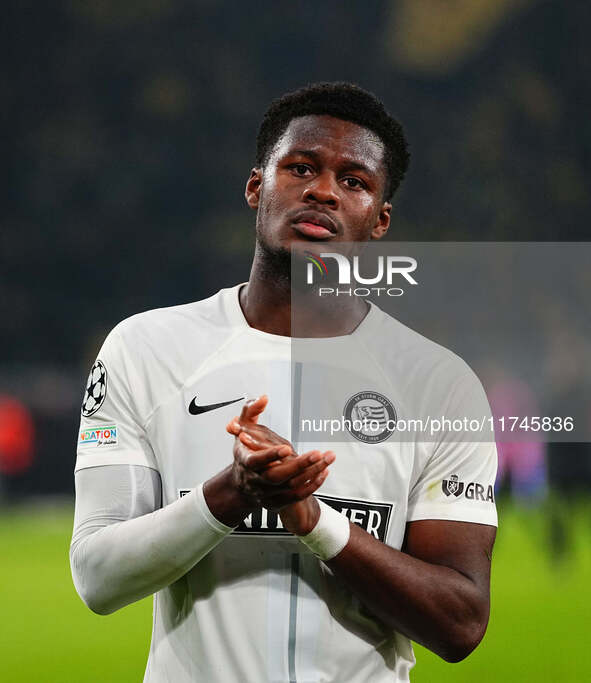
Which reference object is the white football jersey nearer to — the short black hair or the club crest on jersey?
the club crest on jersey

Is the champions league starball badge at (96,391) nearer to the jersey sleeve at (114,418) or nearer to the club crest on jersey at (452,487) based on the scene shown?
the jersey sleeve at (114,418)

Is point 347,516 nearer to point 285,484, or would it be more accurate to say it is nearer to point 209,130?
point 285,484

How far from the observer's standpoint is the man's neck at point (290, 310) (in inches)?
88.7

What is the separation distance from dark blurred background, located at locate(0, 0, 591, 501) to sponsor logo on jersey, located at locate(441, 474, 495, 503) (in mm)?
15261

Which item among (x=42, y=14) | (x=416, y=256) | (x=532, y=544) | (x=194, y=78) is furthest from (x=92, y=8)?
(x=416, y=256)

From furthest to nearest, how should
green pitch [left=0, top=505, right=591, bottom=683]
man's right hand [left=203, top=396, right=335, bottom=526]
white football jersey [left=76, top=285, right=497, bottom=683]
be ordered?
1. green pitch [left=0, top=505, right=591, bottom=683]
2. white football jersey [left=76, top=285, right=497, bottom=683]
3. man's right hand [left=203, top=396, right=335, bottom=526]

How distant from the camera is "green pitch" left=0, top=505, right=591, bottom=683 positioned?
5.61 meters

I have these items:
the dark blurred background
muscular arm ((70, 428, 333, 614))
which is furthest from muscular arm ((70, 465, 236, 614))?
the dark blurred background

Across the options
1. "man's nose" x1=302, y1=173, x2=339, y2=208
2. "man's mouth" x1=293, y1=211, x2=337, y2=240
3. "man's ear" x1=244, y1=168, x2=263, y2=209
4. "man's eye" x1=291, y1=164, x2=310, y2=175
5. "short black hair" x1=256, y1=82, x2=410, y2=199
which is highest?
"short black hair" x1=256, y1=82, x2=410, y2=199

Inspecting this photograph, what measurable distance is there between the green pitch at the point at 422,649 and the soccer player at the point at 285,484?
3.50 meters

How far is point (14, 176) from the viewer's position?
70.7ft

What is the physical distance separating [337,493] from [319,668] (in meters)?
0.31

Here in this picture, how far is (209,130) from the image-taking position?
865 inches

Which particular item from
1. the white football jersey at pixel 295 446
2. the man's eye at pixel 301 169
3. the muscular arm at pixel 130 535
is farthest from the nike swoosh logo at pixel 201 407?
the man's eye at pixel 301 169
